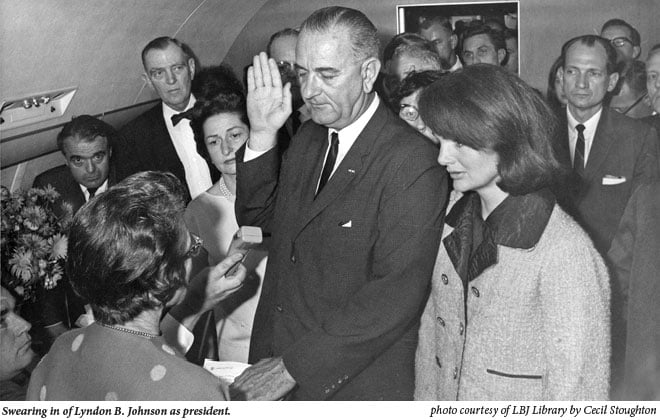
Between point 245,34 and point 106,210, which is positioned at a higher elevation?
point 245,34

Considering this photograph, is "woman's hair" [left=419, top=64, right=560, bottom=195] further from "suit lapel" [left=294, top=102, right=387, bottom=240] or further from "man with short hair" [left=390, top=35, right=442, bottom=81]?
"man with short hair" [left=390, top=35, right=442, bottom=81]

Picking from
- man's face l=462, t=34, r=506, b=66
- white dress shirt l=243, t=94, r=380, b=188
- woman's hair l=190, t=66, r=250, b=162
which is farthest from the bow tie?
man's face l=462, t=34, r=506, b=66

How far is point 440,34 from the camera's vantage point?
3.02 metres

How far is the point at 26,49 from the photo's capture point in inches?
88.9

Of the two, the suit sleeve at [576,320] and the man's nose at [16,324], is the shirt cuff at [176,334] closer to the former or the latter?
the man's nose at [16,324]

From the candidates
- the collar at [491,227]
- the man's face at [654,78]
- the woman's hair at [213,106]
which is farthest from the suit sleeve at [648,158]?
the woman's hair at [213,106]

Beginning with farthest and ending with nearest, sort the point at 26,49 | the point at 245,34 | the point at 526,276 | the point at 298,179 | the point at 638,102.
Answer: the point at 245,34 < the point at 638,102 < the point at 26,49 < the point at 298,179 < the point at 526,276

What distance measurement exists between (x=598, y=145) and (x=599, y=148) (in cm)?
1

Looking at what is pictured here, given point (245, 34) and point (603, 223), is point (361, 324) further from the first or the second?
point (245, 34)

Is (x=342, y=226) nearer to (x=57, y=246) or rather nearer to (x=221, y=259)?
(x=221, y=259)

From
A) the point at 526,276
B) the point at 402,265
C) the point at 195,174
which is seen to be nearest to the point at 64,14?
the point at 195,174

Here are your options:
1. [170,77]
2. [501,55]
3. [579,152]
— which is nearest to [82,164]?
[170,77]

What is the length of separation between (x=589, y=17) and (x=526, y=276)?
1829mm

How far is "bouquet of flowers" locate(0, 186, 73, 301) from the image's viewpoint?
185 cm
